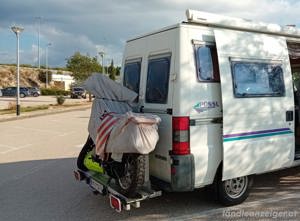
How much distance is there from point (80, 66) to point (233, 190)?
45.4 meters

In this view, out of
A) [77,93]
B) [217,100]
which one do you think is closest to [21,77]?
[77,93]

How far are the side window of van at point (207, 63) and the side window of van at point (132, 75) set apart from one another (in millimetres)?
1209

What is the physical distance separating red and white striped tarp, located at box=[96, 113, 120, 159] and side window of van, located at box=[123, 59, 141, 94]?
3.47 feet

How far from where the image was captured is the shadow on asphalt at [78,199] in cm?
548

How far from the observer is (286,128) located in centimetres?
601

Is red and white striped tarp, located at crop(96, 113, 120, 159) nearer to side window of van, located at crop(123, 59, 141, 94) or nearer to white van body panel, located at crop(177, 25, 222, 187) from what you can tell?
white van body panel, located at crop(177, 25, 222, 187)

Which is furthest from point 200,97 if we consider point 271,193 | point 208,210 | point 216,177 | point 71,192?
point 71,192

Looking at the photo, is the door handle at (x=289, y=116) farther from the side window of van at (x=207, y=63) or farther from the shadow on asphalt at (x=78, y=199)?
the side window of van at (x=207, y=63)

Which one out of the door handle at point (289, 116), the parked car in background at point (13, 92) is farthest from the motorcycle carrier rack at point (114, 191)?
the parked car in background at point (13, 92)

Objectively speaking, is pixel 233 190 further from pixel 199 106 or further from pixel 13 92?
pixel 13 92

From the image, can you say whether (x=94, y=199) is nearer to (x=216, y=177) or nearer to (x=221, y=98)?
(x=216, y=177)

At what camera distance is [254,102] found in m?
5.55

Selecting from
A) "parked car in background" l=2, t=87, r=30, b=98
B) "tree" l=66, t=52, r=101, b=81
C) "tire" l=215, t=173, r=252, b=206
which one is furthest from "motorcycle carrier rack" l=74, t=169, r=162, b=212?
"parked car in background" l=2, t=87, r=30, b=98

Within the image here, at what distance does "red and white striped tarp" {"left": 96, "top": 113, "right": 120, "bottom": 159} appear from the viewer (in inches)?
196
